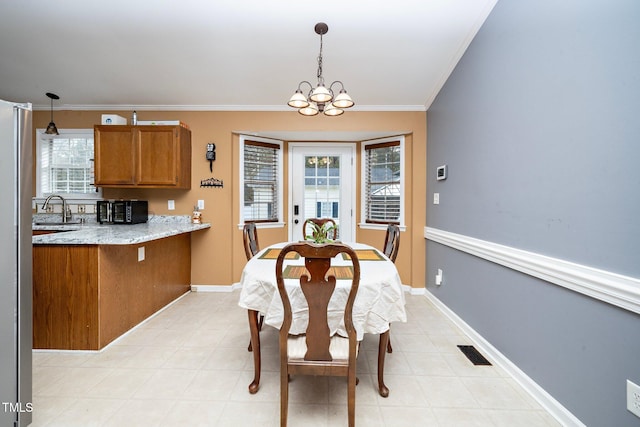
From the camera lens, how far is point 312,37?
2322 millimetres

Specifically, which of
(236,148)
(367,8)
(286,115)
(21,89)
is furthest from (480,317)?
(21,89)

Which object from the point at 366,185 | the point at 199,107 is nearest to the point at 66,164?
the point at 199,107

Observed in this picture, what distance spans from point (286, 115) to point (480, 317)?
3.06 metres

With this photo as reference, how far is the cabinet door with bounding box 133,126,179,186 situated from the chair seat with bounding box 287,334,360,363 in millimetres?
2718

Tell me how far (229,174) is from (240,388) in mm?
2576

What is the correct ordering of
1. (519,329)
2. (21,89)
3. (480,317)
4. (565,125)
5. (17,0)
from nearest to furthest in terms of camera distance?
(565,125)
(519,329)
(17,0)
(480,317)
(21,89)

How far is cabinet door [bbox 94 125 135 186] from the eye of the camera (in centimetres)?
325

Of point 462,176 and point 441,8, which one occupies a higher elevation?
point 441,8

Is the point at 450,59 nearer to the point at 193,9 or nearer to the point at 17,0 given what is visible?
the point at 193,9

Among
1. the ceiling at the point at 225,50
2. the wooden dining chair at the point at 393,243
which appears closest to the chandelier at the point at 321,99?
the ceiling at the point at 225,50

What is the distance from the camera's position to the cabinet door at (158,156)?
10.7ft

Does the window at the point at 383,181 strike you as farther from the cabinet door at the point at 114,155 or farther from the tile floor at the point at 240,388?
the cabinet door at the point at 114,155

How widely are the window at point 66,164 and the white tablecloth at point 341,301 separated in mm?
3485

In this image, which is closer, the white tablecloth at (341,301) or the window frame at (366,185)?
the white tablecloth at (341,301)
